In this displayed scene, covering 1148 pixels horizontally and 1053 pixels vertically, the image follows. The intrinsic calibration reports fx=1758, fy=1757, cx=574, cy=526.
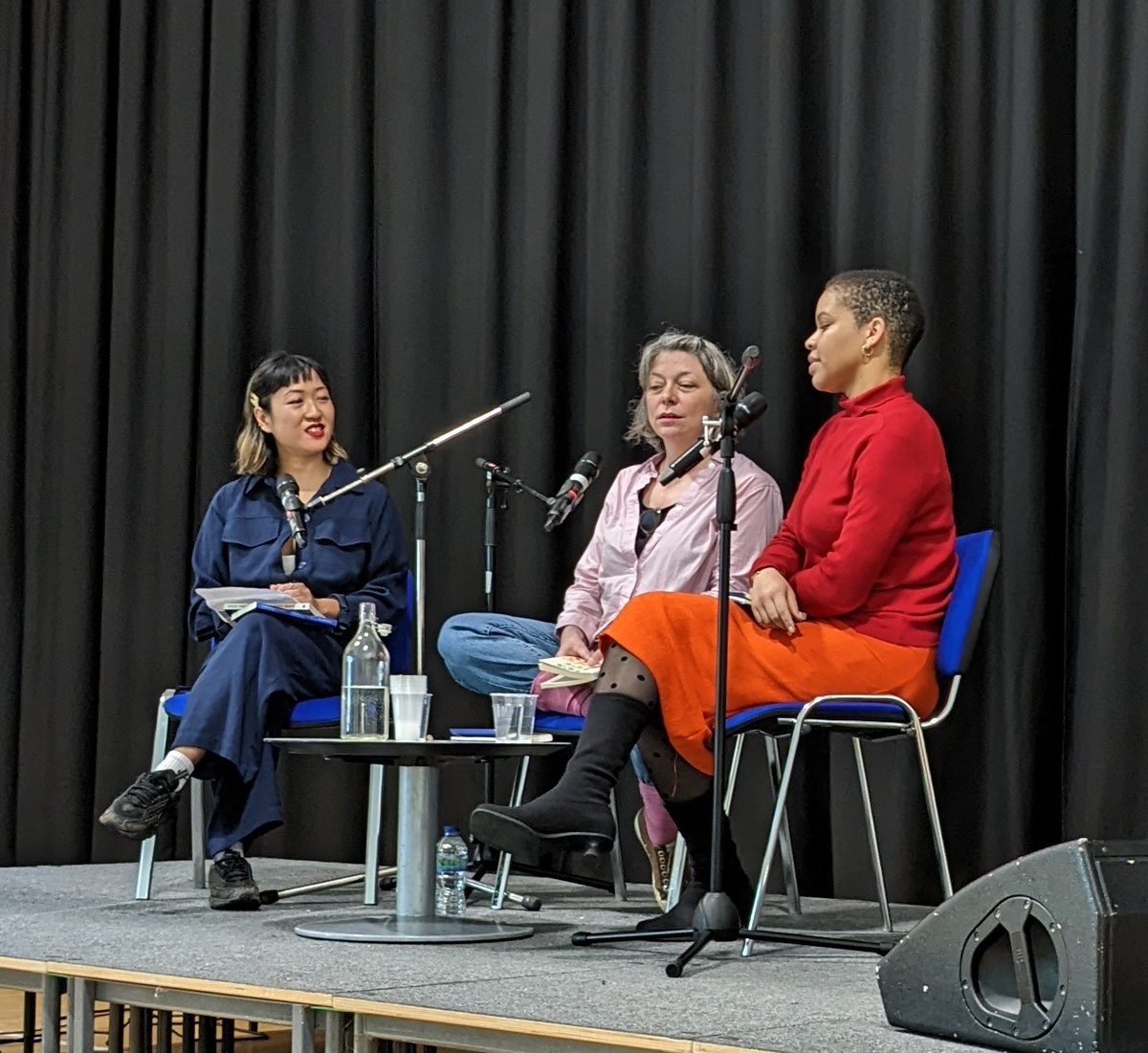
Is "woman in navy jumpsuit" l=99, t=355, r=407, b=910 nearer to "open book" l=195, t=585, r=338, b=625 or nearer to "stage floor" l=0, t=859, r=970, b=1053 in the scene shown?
"open book" l=195, t=585, r=338, b=625

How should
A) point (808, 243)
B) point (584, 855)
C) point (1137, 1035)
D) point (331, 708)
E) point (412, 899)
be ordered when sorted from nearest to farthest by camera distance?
point (1137, 1035) → point (584, 855) → point (412, 899) → point (331, 708) → point (808, 243)

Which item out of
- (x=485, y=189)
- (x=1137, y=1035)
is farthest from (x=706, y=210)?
(x=1137, y=1035)

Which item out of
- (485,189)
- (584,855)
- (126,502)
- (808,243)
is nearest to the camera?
(584,855)

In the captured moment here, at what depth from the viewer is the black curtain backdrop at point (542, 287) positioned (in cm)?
347

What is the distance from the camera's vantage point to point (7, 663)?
5328 mm

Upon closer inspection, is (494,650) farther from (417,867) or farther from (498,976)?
(498,976)

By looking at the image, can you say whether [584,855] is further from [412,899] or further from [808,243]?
[808,243]

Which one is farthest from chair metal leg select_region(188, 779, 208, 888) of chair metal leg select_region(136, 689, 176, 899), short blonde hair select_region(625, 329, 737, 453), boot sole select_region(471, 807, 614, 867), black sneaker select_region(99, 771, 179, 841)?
boot sole select_region(471, 807, 614, 867)

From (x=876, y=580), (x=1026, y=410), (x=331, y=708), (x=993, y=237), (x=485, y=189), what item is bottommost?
(x=331, y=708)

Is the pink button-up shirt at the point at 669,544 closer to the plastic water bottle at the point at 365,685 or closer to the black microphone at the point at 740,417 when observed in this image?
the plastic water bottle at the point at 365,685

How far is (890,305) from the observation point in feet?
10.3

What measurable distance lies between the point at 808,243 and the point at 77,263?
242 cm

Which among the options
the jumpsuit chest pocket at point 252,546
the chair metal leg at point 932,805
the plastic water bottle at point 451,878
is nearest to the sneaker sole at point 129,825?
the plastic water bottle at point 451,878

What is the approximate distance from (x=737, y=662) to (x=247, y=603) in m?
1.14
